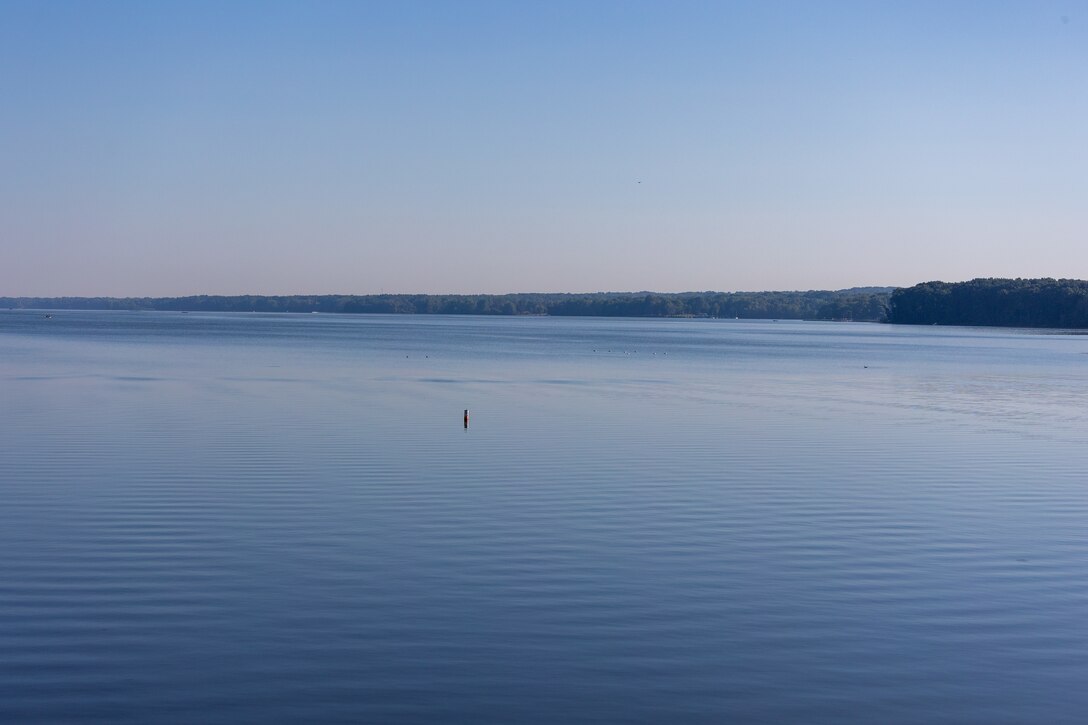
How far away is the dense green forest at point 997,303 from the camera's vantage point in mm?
144250

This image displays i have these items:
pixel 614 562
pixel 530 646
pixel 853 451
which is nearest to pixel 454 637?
pixel 530 646

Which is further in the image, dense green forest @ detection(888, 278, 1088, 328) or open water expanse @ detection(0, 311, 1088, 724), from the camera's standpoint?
dense green forest @ detection(888, 278, 1088, 328)

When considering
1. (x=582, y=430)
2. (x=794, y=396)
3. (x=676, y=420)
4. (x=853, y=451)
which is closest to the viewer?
(x=853, y=451)

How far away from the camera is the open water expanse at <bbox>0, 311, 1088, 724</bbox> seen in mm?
8414

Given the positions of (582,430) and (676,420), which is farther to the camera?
A: (676,420)

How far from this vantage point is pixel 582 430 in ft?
84.4

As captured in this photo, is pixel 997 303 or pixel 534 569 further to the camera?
pixel 997 303

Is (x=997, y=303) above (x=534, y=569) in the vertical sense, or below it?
above

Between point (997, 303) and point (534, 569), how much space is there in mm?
154698

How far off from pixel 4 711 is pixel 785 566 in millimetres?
7633

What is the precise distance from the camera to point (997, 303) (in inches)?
6088

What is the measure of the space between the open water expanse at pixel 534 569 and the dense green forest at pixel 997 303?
418 feet

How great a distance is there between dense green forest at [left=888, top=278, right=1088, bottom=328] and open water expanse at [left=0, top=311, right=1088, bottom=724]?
127 m

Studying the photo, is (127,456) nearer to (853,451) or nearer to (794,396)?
(853,451)
